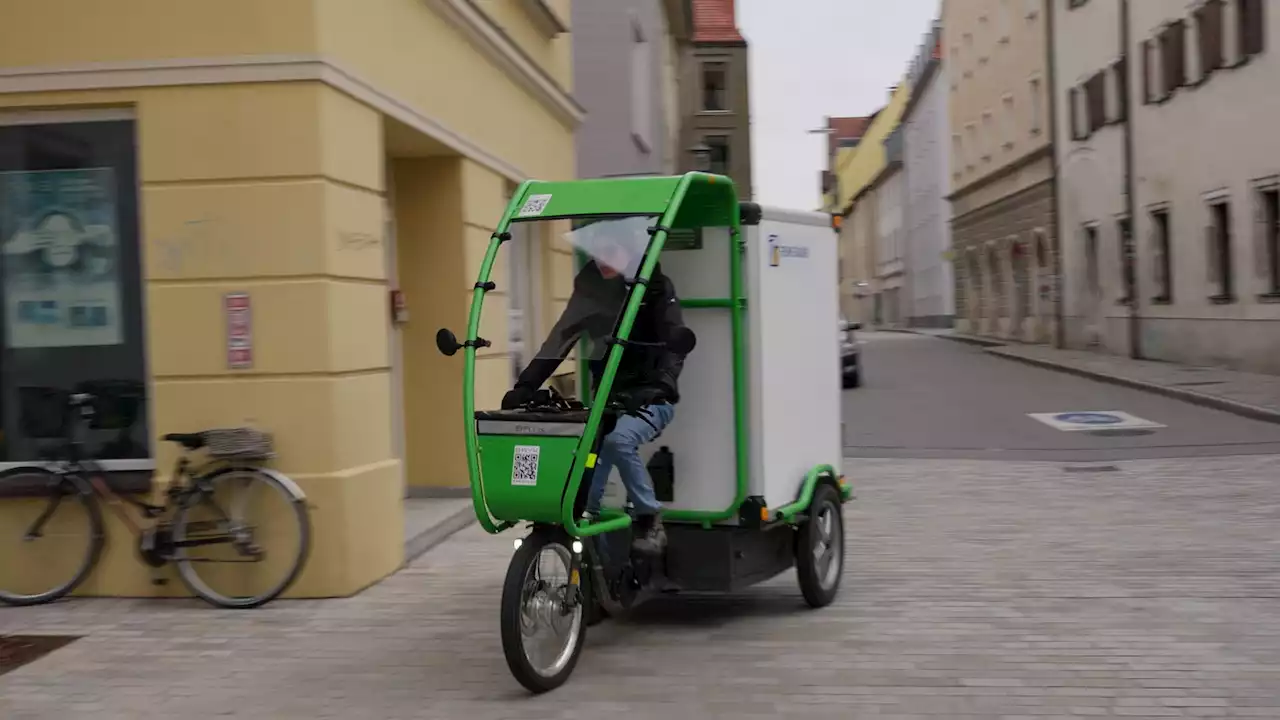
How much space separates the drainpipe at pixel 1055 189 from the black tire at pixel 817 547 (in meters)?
28.6

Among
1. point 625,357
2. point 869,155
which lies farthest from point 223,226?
point 869,155

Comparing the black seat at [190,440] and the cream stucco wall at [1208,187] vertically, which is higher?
the cream stucco wall at [1208,187]

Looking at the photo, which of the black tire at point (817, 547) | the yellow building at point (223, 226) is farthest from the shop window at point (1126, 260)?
the yellow building at point (223, 226)

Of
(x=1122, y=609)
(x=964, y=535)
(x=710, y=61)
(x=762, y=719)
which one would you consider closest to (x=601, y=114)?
(x=964, y=535)

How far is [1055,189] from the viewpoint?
116 feet

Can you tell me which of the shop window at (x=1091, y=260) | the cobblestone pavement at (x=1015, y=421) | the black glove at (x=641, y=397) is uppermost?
the shop window at (x=1091, y=260)

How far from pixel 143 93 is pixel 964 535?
18.8 ft

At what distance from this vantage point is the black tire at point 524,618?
528 centimetres

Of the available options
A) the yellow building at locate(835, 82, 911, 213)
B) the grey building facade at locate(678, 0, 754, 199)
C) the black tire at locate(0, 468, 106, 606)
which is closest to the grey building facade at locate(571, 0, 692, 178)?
the black tire at locate(0, 468, 106, 606)

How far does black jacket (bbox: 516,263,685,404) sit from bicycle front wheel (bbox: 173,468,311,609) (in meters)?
1.98

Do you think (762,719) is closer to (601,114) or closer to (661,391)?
(661,391)

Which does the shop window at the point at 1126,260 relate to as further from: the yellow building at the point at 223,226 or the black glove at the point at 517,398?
the black glove at the point at 517,398

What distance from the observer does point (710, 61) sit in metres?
58.7

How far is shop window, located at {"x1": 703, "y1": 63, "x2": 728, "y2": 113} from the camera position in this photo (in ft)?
193
